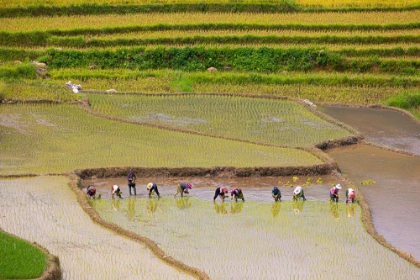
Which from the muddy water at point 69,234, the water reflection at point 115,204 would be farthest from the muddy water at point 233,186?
the muddy water at point 69,234

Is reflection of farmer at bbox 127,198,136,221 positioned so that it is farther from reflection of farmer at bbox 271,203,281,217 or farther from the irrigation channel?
the irrigation channel

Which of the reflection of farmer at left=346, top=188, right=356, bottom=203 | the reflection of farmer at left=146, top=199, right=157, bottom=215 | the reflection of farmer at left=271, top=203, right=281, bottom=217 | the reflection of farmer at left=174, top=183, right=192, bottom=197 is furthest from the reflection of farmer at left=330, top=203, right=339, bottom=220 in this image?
the reflection of farmer at left=146, top=199, right=157, bottom=215

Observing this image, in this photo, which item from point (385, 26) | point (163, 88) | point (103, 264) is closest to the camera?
point (103, 264)

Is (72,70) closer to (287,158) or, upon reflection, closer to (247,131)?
(247,131)

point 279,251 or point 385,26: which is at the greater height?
point 385,26

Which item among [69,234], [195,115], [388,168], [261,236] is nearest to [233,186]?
[261,236]

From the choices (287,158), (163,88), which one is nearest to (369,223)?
(287,158)
